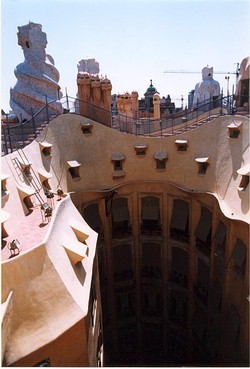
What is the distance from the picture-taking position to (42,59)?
21.9 meters

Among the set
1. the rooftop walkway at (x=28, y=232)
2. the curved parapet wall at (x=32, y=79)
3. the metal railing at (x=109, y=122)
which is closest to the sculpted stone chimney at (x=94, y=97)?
the metal railing at (x=109, y=122)

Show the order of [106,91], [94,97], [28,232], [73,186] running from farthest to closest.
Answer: [106,91] < [94,97] < [73,186] < [28,232]

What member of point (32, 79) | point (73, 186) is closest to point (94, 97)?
point (32, 79)

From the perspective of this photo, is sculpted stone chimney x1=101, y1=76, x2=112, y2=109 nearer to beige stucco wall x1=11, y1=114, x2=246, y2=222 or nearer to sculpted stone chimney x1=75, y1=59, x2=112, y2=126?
sculpted stone chimney x1=75, y1=59, x2=112, y2=126

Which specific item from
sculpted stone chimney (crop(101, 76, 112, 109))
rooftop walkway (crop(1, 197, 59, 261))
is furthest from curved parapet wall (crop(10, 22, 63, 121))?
rooftop walkway (crop(1, 197, 59, 261))

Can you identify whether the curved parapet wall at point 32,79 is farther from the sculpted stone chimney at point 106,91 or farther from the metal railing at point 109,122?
the sculpted stone chimney at point 106,91

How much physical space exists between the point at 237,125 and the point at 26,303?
14.5 metres

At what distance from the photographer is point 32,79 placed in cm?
2136

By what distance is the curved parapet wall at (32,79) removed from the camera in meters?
21.2

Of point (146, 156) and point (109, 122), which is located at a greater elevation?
point (109, 122)

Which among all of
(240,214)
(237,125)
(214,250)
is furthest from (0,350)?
(237,125)

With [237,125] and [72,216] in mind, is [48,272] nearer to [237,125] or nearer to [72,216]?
[72,216]

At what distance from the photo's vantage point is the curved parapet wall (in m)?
21.2

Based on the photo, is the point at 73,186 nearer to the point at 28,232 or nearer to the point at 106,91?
the point at 106,91
